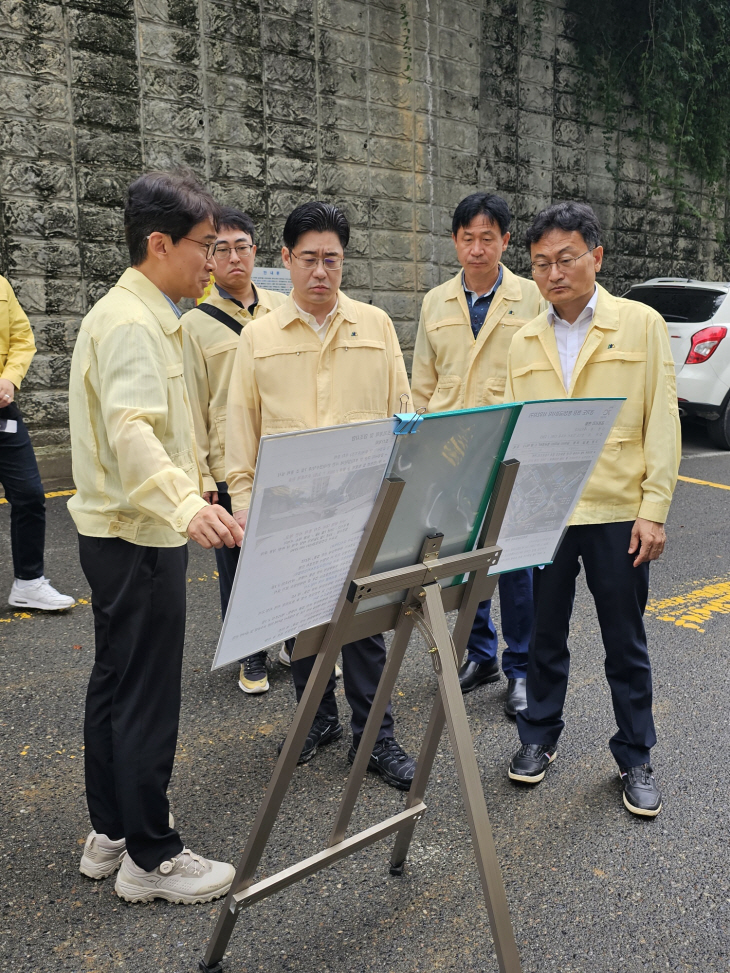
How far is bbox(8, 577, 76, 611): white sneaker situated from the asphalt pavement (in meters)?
0.33

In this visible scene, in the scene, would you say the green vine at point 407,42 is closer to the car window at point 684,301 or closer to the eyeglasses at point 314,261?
the car window at point 684,301

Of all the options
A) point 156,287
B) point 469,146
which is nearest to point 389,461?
point 156,287

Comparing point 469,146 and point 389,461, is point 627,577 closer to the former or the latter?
point 389,461

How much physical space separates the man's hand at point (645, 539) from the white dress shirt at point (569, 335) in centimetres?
55

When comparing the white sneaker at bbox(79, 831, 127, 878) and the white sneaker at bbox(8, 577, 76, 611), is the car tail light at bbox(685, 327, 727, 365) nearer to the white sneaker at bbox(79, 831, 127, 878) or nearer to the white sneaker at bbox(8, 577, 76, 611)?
the white sneaker at bbox(8, 577, 76, 611)

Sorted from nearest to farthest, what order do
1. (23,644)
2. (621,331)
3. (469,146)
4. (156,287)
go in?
1. (156,287)
2. (621,331)
3. (23,644)
4. (469,146)

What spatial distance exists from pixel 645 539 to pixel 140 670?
1675 mm

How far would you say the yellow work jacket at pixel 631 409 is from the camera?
2938 millimetres

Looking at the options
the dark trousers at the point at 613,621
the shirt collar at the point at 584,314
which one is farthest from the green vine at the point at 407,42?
the dark trousers at the point at 613,621

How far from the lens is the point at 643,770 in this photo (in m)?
3.01

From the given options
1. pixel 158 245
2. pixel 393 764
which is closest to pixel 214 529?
pixel 158 245

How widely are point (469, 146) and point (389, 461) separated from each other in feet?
29.4

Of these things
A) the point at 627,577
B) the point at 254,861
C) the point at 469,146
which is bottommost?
the point at 254,861

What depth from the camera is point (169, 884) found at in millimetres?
2502
